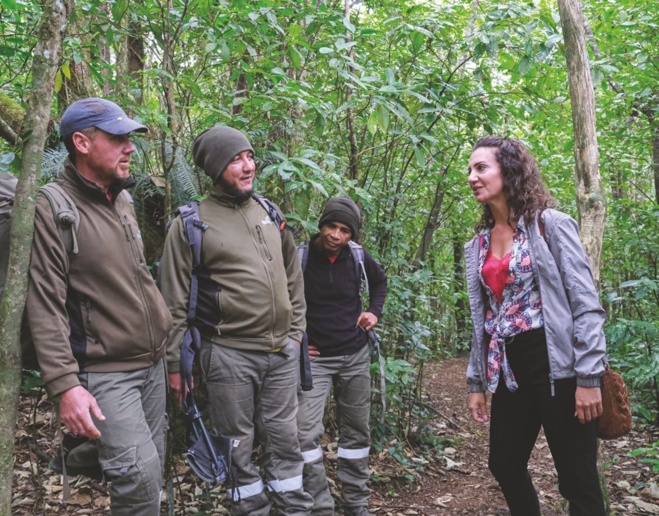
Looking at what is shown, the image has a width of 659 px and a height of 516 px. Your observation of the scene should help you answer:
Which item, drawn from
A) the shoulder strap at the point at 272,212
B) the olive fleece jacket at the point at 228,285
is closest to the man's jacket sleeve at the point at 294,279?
the shoulder strap at the point at 272,212

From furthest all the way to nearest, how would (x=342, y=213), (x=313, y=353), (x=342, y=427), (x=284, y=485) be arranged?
(x=342, y=427) < (x=313, y=353) < (x=342, y=213) < (x=284, y=485)

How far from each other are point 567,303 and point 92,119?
258 cm

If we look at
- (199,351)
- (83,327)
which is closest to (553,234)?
(199,351)

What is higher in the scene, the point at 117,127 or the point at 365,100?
the point at 365,100

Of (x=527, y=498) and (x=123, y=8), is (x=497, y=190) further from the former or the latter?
(x=123, y=8)

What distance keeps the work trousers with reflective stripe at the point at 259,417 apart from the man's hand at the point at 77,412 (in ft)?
3.40

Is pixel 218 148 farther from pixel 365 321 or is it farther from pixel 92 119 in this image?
pixel 365 321

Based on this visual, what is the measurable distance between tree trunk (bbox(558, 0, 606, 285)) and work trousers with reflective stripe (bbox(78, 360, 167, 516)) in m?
3.14

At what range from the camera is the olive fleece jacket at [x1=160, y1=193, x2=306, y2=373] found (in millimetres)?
3350

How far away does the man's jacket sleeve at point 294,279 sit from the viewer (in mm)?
3880

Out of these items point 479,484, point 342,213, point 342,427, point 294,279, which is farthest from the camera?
point 479,484

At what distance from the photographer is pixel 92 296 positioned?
2.62m

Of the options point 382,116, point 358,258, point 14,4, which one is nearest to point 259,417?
point 358,258

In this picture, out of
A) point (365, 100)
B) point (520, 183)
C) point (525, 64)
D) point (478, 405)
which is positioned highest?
point (525, 64)
